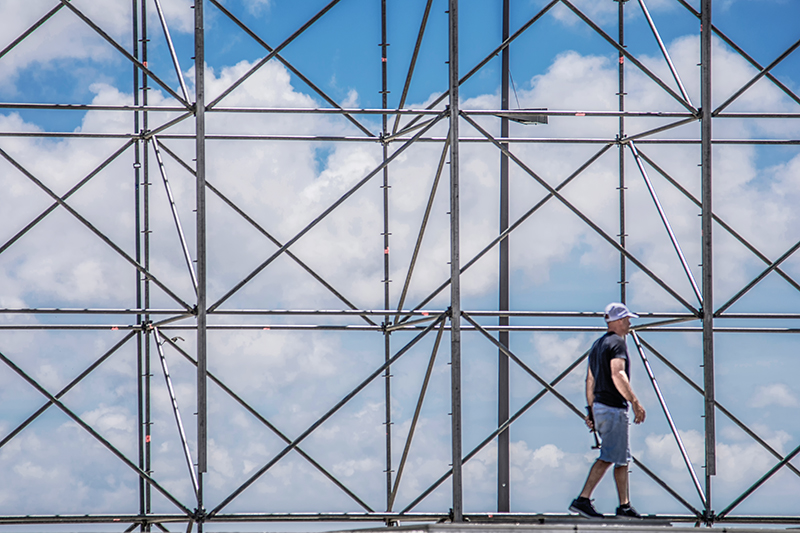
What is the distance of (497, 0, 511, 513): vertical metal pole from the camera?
1027 centimetres

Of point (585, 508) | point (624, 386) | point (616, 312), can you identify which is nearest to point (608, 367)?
point (624, 386)

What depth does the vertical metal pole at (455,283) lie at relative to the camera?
296 inches

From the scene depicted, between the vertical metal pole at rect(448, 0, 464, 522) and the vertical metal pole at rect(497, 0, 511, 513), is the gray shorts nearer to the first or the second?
the vertical metal pole at rect(448, 0, 464, 522)

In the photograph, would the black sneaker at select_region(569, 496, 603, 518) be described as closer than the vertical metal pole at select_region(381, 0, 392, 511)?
Yes

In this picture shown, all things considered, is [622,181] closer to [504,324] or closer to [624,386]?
[504,324]

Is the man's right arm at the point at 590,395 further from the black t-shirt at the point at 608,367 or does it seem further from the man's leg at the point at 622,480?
the man's leg at the point at 622,480

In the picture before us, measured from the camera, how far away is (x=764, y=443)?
31.6 ft

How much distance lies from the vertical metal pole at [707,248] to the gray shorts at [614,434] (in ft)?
4.48

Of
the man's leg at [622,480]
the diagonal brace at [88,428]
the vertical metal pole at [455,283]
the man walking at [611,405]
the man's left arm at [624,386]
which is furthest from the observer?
the diagonal brace at [88,428]

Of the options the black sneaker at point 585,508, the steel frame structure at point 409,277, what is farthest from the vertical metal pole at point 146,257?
the black sneaker at point 585,508

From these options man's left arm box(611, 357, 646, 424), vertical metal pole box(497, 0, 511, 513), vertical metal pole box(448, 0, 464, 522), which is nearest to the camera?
man's left arm box(611, 357, 646, 424)

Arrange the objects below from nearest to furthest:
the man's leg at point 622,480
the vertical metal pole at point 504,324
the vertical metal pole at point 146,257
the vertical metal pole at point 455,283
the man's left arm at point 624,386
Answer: the man's left arm at point 624,386 < the man's leg at point 622,480 < the vertical metal pole at point 455,283 < the vertical metal pole at point 146,257 < the vertical metal pole at point 504,324

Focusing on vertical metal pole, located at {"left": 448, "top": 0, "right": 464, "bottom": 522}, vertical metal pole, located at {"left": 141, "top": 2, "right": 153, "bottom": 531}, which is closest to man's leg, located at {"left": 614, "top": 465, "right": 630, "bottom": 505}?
vertical metal pole, located at {"left": 448, "top": 0, "right": 464, "bottom": 522}

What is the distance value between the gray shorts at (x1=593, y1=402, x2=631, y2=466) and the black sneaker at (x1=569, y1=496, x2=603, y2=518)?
0.35 m
